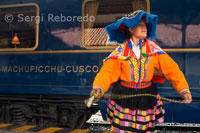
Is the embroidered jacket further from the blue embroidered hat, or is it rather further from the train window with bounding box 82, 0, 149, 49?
the train window with bounding box 82, 0, 149, 49

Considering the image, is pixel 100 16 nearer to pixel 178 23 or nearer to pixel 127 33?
pixel 178 23

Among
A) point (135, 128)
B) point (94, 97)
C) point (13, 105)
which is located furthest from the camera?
point (13, 105)

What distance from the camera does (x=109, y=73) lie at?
2650 millimetres

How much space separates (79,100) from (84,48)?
1.00 meters

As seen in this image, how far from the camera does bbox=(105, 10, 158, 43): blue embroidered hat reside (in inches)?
100

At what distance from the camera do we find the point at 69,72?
4512 millimetres

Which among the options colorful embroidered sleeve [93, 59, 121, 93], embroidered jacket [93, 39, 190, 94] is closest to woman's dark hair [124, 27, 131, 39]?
embroidered jacket [93, 39, 190, 94]

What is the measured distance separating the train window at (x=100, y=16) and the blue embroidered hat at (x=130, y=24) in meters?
1.56

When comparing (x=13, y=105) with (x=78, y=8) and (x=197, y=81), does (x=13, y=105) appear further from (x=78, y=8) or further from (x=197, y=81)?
(x=197, y=81)

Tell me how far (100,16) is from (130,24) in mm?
2009

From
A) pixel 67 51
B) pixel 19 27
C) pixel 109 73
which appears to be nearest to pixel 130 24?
pixel 109 73

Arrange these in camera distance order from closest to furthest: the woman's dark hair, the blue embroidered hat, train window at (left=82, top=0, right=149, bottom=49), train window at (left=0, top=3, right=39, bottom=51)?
the blue embroidered hat
the woman's dark hair
train window at (left=82, top=0, right=149, bottom=49)
train window at (left=0, top=3, right=39, bottom=51)

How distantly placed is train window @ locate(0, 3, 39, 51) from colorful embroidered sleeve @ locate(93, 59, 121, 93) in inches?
96.0

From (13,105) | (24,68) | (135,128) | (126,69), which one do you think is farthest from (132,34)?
(13,105)
